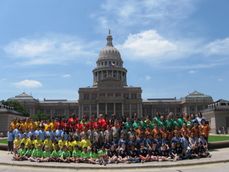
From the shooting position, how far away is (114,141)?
19.6m

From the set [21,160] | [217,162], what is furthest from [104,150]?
[217,162]

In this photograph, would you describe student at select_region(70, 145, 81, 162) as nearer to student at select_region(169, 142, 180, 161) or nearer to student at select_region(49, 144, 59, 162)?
student at select_region(49, 144, 59, 162)

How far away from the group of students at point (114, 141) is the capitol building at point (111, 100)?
112583 millimetres

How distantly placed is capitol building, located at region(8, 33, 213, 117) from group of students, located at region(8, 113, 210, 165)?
113 m

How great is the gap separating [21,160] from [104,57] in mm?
134693

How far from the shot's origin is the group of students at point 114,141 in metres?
19.0

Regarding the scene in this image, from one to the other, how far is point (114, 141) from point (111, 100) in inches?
4713

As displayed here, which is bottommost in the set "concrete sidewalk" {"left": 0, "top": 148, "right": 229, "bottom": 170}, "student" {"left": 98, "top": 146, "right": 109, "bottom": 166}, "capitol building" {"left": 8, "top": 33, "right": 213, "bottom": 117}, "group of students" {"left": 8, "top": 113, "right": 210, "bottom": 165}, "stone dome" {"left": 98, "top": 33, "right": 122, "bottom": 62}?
"concrete sidewalk" {"left": 0, "top": 148, "right": 229, "bottom": 170}

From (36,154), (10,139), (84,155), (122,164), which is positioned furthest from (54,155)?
(10,139)

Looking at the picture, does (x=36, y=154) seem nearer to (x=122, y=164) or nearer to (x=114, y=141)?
(x=114, y=141)

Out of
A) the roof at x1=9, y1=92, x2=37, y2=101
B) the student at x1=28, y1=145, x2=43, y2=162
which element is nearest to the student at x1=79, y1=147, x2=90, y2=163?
the student at x1=28, y1=145, x2=43, y2=162

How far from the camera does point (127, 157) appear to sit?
18766mm

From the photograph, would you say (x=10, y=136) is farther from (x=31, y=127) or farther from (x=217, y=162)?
(x=217, y=162)

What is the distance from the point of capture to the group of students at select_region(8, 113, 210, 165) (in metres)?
19.0
